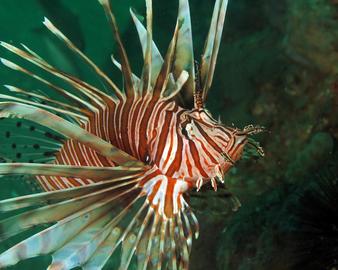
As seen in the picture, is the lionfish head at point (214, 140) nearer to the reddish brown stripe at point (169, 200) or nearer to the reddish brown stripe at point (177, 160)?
the reddish brown stripe at point (177, 160)

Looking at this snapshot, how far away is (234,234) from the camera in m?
3.77

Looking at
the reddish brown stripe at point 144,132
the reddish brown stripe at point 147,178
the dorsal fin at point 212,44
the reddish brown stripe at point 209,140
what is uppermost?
the dorsal fin at point 212,44

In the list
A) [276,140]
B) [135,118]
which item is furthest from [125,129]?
[276,140]

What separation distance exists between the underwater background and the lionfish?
1.54 feet

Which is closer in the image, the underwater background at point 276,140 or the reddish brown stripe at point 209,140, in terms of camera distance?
the reddish brown stripe at point 209,140

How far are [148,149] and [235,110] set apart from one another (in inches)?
134

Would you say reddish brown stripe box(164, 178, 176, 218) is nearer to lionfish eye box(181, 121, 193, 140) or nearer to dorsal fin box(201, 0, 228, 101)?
lionfish eye box(181, 121, 193, 140)

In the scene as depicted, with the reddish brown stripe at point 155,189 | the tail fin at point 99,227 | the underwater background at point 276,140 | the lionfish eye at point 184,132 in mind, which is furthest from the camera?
the underwater background at point 276,140

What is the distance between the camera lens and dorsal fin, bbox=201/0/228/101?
2178 mm

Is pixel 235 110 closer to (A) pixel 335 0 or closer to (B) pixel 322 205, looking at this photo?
(A) pixel 335 0

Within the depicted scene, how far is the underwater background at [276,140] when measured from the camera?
2.73 m

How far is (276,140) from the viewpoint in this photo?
4852mm

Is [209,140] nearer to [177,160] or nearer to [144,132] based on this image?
[177,160]

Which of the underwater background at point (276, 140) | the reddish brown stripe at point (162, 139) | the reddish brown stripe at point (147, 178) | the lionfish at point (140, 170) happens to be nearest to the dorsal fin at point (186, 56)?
the lionfish at point (140, 170)
